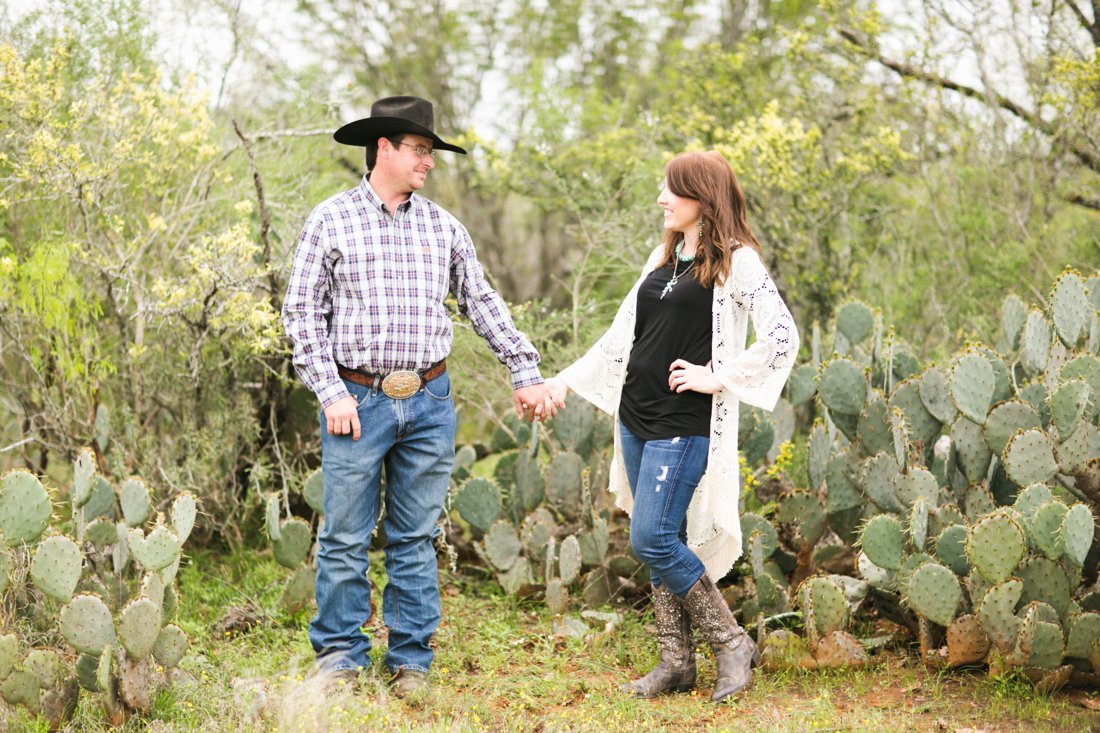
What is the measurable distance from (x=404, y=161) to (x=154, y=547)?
156 cm

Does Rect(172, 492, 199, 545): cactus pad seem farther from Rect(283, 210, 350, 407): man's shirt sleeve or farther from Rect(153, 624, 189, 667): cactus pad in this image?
Rect(283, 210, 350, 407): man's shirt sleeve

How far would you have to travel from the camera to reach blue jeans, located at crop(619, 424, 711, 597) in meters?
3.76

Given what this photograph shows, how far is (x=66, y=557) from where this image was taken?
3613 millimetres

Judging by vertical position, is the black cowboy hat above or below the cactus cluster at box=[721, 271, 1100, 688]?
above

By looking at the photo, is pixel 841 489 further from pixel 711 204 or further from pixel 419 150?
pixel 419 150

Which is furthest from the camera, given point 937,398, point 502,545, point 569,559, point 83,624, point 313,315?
point 502,545

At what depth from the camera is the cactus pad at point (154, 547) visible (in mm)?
3662

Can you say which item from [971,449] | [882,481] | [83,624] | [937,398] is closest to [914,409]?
[937,398]

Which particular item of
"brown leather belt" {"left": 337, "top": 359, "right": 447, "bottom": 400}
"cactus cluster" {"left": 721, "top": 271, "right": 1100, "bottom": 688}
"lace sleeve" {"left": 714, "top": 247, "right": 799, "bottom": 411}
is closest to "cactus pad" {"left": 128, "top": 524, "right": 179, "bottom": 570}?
"brown leather belt" {"left": 337, "top": 359, "right": 447, "bottom": 400}

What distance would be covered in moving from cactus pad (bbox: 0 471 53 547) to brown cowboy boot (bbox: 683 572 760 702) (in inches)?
87.6

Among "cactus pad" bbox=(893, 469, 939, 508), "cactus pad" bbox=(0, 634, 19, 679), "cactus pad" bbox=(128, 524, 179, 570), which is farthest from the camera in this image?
"cactus pad" bbox=(893, 469, 939, 508)

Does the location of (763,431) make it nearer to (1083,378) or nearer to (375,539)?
(1083,378)

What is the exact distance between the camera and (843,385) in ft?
15.2

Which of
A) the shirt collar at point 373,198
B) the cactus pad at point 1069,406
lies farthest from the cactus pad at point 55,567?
the cactus pad at point 1069,406
